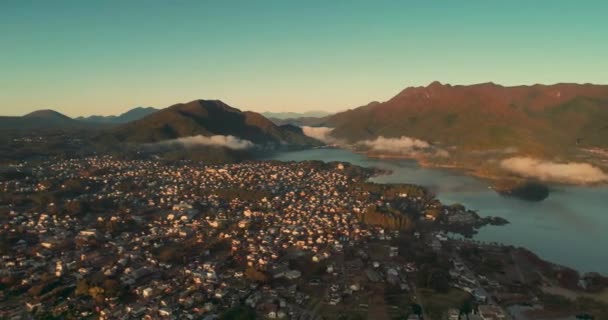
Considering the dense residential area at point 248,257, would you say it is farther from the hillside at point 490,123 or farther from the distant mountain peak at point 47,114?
the distant mountain peak at point 47,114

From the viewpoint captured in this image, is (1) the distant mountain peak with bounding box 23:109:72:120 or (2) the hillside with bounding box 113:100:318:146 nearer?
(2) the hillside with bounding box 113:100:318:146

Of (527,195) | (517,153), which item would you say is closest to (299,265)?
(527,195)

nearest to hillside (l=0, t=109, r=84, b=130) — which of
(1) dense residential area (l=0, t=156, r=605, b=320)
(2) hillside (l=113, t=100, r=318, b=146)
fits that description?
(2) hillside (l=113, t=100, r=318, b=146)

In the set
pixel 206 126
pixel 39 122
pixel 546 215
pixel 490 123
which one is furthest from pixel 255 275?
pixel 39 122

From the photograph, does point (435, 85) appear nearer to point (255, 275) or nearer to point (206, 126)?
point (206, 126)

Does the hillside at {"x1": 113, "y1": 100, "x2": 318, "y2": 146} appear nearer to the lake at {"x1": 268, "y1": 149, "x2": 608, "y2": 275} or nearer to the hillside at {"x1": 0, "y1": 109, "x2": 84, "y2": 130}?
the hillside at {"x1": 0, "y1": 109, "x2": 84, "y2": 130}

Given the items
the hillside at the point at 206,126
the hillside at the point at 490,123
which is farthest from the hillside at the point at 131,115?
the hillside at the point at 490,123
